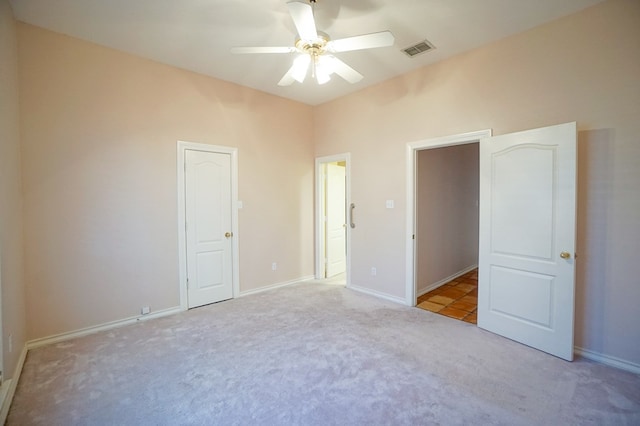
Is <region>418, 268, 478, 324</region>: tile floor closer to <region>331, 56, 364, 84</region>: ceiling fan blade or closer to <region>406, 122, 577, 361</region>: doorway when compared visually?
<region>406, 122, 577, 361</region>: doorway

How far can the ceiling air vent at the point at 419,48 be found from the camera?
2.96m

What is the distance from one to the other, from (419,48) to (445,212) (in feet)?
8.85

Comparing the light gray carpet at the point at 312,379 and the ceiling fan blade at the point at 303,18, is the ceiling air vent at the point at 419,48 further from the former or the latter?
the light gray carpet at the point at 312,379

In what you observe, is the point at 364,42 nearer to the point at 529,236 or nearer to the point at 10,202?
the point at 529,236

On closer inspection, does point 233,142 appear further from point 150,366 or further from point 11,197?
point 150,366

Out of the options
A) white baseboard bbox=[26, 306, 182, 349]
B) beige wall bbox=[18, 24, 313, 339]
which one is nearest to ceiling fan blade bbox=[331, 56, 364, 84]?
beige wall bbox=[18, 24, 313, 339]

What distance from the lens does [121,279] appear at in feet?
10.3

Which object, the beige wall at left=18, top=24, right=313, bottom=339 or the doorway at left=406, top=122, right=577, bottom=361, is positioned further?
the beige wall at left=18, top=24, right=313, bottom=339

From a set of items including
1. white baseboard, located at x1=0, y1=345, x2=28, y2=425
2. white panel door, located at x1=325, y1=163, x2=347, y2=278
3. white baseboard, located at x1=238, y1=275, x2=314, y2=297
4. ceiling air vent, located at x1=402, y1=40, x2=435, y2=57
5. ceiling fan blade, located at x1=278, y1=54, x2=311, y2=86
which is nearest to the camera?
white baseboard, located at x1=0, y1=345, x2=28, y2=425

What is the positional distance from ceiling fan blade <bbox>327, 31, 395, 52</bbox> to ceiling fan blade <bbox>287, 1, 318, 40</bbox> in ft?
0.60

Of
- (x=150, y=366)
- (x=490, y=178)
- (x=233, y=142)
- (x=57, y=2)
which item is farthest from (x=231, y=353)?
(x=57, y=2)

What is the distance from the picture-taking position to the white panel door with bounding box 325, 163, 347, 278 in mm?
5148

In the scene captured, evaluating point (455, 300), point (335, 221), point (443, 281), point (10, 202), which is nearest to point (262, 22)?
point (10, 202)

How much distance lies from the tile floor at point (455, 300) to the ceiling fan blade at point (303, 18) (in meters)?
3.38
